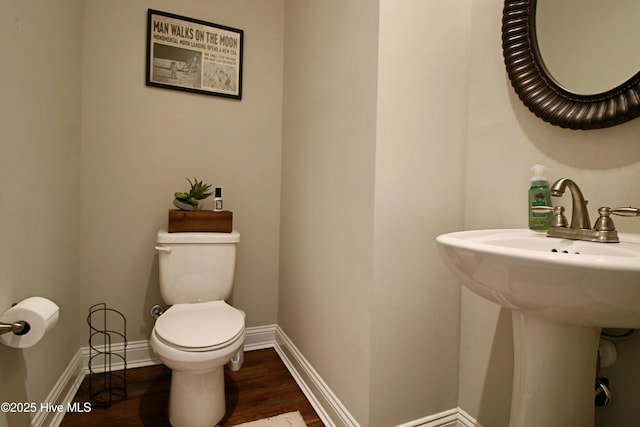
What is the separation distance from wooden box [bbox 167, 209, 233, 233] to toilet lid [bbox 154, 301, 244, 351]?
0.38 metres

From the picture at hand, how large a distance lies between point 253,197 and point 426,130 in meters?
1.19

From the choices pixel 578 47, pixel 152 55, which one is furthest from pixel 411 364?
Answer: pixel 152 55

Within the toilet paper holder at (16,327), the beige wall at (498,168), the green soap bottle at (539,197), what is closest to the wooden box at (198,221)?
the toilet paper holder at (16,327)

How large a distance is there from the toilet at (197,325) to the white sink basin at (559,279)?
92 centimetres

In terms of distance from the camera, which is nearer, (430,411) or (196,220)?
(430,411)

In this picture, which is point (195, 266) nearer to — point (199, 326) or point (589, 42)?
point (199, 326)

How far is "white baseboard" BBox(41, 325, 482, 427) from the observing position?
1.16 meters

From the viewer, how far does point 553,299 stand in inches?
21.5

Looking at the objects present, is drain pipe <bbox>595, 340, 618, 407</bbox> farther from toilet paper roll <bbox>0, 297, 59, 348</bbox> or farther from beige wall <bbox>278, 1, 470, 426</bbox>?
toilet paper roll <bbox>0, 297, 59, 348</bbox>

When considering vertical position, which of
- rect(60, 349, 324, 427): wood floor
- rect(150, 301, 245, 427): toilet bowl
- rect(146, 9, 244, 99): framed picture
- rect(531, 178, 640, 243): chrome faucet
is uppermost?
rect(146, 9, 244, 99): framed picture

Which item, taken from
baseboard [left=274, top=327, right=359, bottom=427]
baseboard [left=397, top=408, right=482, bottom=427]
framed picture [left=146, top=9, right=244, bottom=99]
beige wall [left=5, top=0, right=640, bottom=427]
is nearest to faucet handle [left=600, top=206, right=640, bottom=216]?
beige wall [left=5, top=0, right=640, bottom=427]

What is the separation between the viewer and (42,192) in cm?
115

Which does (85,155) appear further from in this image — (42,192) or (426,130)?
(426,130)

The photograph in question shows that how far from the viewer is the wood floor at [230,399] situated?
128 cm
